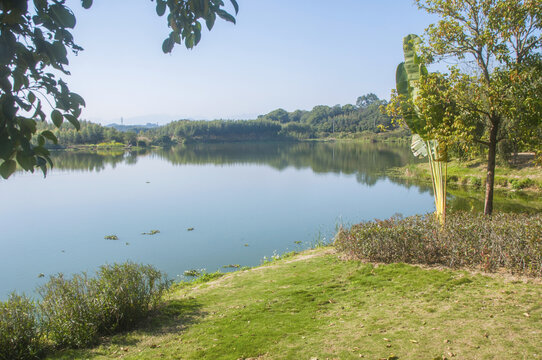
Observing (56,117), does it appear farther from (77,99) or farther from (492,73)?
(492,73)

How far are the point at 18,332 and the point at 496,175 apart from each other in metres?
30.0

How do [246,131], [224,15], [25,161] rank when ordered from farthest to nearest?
[246,131] → [224,15] → [25,161]

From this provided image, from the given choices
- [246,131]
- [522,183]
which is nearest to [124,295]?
[522,183]

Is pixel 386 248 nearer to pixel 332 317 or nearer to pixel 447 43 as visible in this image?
pixel 332 317

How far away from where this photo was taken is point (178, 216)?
21641 mm

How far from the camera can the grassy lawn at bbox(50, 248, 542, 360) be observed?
4410 mm

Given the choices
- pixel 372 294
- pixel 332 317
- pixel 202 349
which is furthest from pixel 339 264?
pixel 202 349

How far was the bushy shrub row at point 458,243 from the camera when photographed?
22.9 feet

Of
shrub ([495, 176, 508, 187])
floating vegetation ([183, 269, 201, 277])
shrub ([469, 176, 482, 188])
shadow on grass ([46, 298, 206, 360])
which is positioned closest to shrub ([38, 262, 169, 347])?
shadow on grass ([46, 298, 206, 360])

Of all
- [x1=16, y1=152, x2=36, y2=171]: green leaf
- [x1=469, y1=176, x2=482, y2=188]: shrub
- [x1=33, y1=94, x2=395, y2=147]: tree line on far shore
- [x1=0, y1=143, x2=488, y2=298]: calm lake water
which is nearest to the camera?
[x1=16, y1=152, x2=36, y2=171]: green leaf

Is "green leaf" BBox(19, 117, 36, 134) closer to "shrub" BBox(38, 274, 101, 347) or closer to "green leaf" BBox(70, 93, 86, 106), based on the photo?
"green leaf" BBox(70, 93, 86, 106)

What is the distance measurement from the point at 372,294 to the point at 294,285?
187 cm

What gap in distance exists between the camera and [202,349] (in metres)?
4.96

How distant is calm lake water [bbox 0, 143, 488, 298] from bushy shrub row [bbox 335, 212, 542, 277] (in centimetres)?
563
